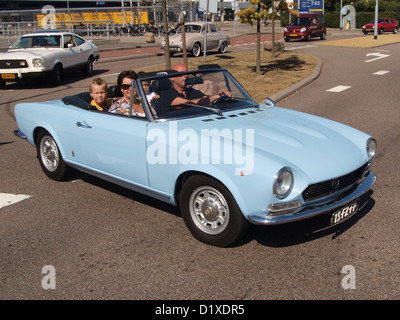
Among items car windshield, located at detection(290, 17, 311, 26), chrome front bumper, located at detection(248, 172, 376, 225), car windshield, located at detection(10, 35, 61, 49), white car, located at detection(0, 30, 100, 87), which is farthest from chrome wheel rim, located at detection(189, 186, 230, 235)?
car windshield, located at detection(290, 17, 311, 26)

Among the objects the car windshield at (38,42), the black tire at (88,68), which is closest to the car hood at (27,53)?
the car windshield at (38,42)

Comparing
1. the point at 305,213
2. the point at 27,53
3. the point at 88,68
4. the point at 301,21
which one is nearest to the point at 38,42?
the point at 27,53

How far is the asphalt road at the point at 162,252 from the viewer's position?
357cm

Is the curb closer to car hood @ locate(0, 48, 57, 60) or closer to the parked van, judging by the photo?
car hood @ locate(0, 48, 57, 60)

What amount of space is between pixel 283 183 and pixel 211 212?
0.71 metres

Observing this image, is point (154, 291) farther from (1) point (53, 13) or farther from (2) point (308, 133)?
(1) point (53, 13)

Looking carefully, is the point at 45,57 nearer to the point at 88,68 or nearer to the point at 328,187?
the point at 88,68

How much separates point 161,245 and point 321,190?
1.50m

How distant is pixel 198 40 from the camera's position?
23859 mm

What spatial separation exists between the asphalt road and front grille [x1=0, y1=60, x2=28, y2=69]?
9093mm

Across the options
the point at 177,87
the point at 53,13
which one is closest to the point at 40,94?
the point at 177,87

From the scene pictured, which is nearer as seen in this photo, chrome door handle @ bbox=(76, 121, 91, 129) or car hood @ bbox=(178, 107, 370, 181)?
car hood @ bbox=(178, 107, 370, 181)

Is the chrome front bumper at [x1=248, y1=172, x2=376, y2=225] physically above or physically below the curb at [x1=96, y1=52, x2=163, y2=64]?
below

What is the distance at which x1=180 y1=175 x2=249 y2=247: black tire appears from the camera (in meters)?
3.99
